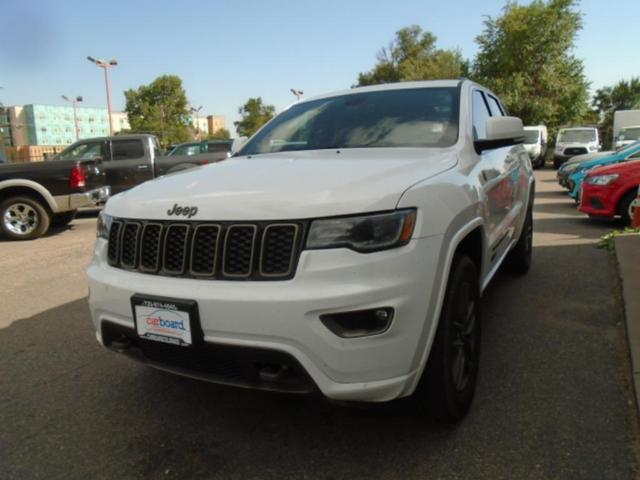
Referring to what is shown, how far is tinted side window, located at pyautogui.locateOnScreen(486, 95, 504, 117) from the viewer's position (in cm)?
441

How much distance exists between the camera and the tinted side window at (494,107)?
14.5 ft

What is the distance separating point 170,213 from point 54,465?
1256mm

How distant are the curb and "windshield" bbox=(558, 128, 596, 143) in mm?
17772

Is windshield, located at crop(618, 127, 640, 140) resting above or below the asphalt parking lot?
above

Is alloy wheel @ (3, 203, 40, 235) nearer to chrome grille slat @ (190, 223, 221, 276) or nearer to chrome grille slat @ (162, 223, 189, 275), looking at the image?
chrome grille slat @ (162, 223, 189, 275)

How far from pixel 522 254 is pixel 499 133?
7.80ft

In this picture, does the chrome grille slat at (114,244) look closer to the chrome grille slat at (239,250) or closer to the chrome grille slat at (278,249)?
the chrome grille slat at (239,250)

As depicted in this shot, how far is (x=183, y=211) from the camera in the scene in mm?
2312

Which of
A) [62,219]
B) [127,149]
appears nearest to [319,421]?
[62,219]

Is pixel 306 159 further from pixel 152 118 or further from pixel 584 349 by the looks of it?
pixel 152 118

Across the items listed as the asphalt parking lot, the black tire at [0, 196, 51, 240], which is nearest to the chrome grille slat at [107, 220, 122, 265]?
the asphalt parking lot

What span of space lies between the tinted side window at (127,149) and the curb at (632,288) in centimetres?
977

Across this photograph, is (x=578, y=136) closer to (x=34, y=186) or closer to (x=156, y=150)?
(x=156, y=150)

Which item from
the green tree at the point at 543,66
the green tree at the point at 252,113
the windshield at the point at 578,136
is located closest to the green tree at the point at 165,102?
the green tree at the point at 252,113
